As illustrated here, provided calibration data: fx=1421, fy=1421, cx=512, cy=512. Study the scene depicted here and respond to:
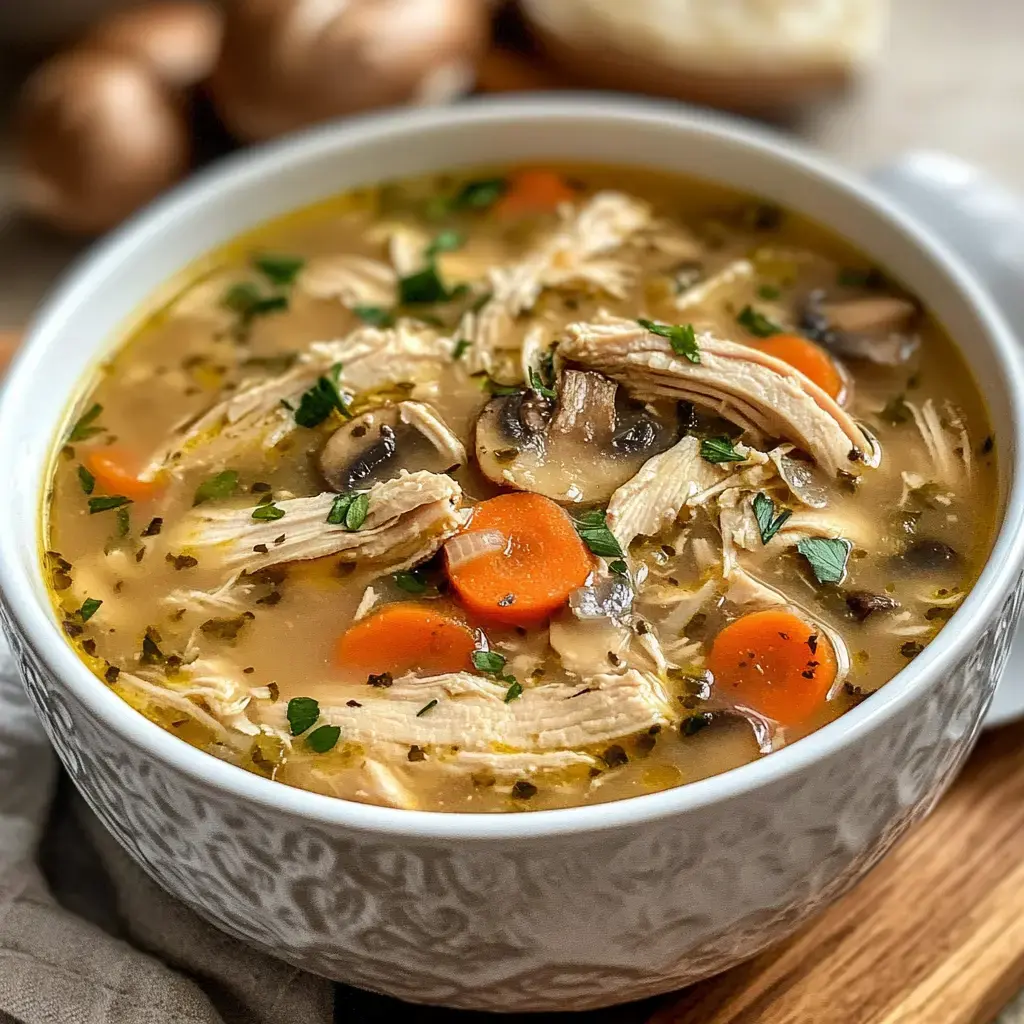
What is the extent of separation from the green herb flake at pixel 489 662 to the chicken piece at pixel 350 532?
6.6 inches

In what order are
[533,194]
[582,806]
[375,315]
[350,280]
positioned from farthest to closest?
[533,194]
[350,280]
[375,315]
[582,806]

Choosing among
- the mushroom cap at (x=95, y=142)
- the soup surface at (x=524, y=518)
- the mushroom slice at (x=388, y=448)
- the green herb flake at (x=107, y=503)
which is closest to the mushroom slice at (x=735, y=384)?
the soup surface at (x=524, y=518)

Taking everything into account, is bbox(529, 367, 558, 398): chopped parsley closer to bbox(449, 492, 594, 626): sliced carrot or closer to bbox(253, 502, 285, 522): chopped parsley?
bbox(449, 492, 594, 626): sliced carrot

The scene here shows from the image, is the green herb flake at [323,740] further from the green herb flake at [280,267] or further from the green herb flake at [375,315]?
the green herb flake at [280,267]

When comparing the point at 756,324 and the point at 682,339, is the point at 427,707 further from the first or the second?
the point at 756,324

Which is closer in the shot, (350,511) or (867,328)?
(350,511)

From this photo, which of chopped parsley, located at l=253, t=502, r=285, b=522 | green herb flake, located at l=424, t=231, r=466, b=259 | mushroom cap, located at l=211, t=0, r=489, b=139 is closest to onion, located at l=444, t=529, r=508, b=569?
chopped parsley, located at l=253, t=502, r=285, b=522

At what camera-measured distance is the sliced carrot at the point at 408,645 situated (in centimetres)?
178

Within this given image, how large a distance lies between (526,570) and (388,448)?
0.30 meters

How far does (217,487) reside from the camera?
6.64 ft

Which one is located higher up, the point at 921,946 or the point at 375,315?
the point at 375,315

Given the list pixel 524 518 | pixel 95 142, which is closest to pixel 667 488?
pixel 524 518

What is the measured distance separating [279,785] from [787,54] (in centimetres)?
248

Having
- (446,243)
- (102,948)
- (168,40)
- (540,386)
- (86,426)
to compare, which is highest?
(540,386)
